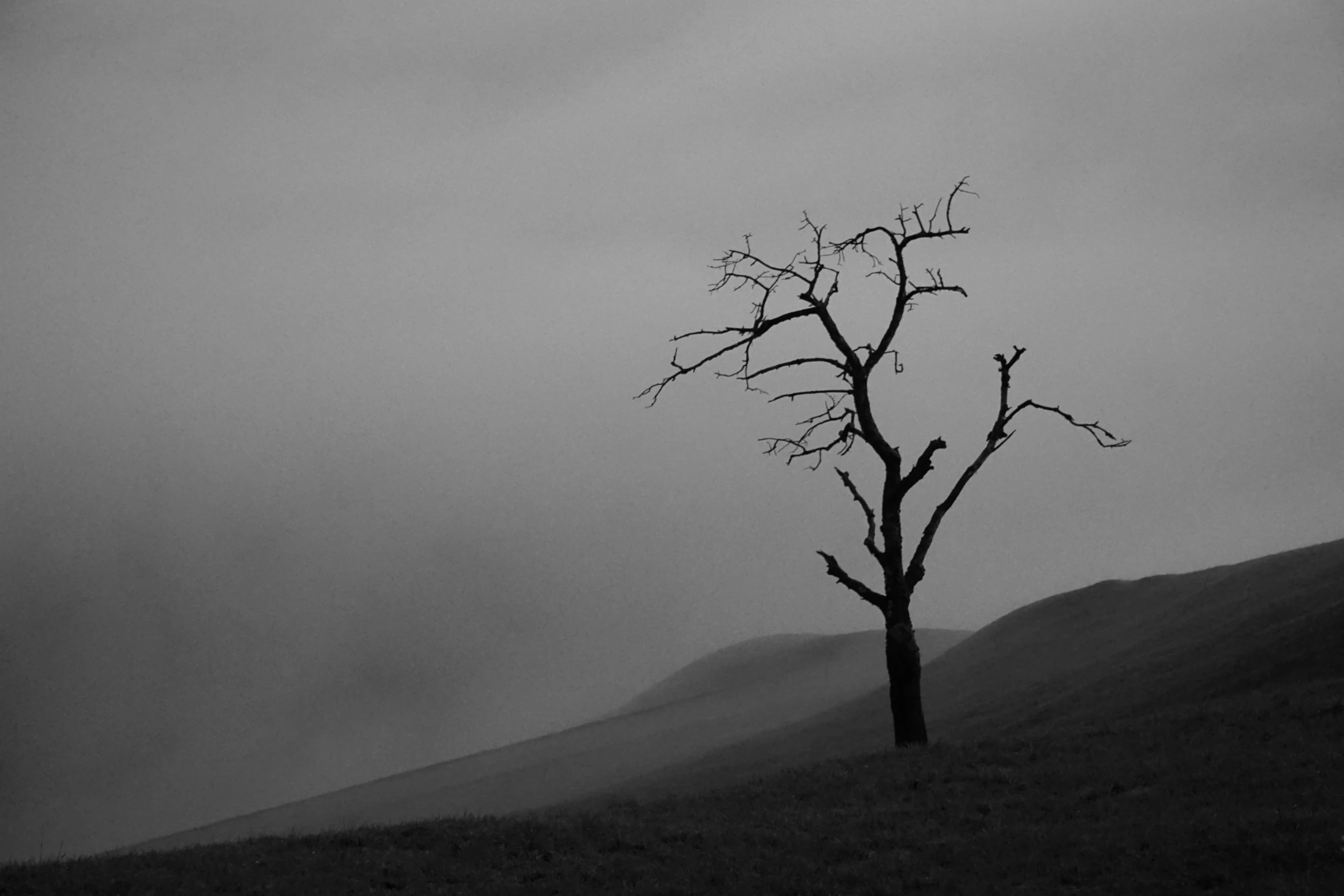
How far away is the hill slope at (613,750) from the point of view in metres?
65.3

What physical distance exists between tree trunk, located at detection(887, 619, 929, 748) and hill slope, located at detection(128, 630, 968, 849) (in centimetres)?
3274

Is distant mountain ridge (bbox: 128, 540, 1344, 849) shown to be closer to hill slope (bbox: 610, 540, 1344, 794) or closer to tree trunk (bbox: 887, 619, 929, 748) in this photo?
hill slope (bbox: 610, 540, 1344, 794)

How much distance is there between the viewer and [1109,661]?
44.8 metres

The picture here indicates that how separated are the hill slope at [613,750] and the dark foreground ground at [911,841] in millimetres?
36715

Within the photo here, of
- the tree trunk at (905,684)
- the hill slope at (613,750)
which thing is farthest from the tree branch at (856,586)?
the hill slope at (613,750)

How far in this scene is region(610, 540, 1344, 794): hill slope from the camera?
3162 cm

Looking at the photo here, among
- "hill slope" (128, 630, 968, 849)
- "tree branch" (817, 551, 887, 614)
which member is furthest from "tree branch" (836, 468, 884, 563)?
"hill slope" (128, 630, 968, 849)

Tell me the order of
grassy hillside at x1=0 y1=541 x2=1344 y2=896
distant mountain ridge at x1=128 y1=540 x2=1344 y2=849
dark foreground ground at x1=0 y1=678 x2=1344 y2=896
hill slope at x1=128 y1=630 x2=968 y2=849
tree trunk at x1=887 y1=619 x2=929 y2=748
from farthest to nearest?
hill slope at x1=128 y1=630 x2=968 y2=849, distant mountain ridge at x1=128 y1=540 x2=1344 y2=849, tree trunk at x1=887 y1=619 x2=929 y2=748, grassy hillside at x1=0 y1=541 x2=1344 y2=896, dark foreground ground at x1=0 y1=678 x2=1344 y2=896

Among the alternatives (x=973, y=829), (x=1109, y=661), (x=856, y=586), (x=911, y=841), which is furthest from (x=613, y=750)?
(x=911, y=841)

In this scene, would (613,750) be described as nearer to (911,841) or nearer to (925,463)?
(925,463)

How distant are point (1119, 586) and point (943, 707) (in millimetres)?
17001

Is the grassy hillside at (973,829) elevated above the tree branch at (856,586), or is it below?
below

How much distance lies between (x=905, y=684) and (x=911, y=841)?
9767 millimetres

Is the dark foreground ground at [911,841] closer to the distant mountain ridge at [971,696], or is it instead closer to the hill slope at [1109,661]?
the distant mountain ridge at [971,696]
